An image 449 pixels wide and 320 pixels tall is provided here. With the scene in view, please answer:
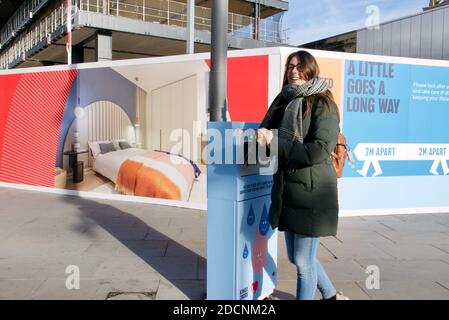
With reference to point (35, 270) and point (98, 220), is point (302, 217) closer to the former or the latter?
point (35, 270)

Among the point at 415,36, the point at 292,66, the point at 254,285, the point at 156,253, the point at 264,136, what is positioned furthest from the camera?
the point at 415,36

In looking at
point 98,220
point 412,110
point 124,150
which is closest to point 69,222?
point 98,220

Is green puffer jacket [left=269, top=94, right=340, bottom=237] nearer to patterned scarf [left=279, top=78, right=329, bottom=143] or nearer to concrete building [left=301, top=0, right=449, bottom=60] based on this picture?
patterned scarf [left=279, top=78, right=329, bottom=143]

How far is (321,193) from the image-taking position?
2.67m

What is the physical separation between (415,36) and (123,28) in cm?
1217

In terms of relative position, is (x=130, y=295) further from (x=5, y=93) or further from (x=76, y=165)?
(x=5, y=93)

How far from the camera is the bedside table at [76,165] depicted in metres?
8.18

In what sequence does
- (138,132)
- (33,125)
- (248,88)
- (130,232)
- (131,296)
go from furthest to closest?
(33,125) → (138,132) → (248,88) → (130,232) → (131,296)

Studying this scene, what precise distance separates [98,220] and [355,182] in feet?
14.0

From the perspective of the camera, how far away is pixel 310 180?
A: 2.64 m

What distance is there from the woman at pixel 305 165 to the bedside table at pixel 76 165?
248 inches

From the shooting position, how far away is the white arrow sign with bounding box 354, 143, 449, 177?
6.74m

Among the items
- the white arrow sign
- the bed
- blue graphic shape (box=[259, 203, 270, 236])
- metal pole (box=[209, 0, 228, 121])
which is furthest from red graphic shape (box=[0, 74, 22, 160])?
blue graphic shape (box=[259, 203, 270, 236])

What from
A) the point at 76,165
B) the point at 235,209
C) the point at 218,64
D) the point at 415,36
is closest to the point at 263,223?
the point at 235,209
